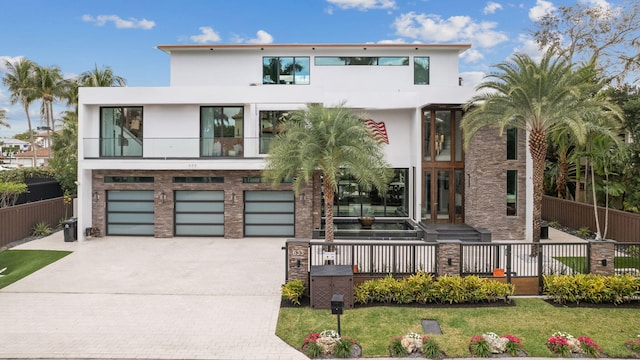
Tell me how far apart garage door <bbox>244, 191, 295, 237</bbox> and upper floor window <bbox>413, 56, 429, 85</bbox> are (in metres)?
9.98

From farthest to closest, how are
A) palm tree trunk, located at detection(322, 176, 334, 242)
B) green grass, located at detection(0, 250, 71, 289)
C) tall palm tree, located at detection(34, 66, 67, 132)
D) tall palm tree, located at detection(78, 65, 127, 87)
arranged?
tall palm tree, located at detection(34, 66, 67, 132) < tall palm tree, located at detection(78, 65, 127, 87) < palm tree trunk, located at detection(322, 176, 334, 242) < green grass, located at detection(0, 250, 71, 289)

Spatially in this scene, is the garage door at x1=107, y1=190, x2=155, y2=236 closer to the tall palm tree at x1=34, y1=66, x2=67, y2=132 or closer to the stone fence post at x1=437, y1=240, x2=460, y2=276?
the stone fence post at x1=437, y1=240, x2=460, y2=276

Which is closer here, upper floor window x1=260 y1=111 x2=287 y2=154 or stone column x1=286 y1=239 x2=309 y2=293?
stone column x1=286 y1=239 x2=309 y2=293

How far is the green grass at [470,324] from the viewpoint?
8.89m

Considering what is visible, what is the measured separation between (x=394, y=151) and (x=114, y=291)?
45.5 ft

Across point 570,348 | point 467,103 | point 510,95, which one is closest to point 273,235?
point 467,103

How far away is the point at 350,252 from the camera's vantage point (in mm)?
12656

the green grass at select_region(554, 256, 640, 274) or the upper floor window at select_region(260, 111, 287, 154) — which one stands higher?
the upper floor window at select_region(260, 111, 287, 154)

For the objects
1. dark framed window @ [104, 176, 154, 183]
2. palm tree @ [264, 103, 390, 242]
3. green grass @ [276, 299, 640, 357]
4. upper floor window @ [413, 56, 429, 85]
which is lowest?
green grass @ [276, 299, 640, 357]

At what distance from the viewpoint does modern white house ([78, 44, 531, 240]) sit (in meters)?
19.0

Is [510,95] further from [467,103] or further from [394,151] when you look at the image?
[394,151]

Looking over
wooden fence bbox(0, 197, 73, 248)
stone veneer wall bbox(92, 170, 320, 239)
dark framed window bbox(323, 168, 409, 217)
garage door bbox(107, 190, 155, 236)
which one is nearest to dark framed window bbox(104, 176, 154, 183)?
stone veneer wall bbox(92, 170, 320, 239)

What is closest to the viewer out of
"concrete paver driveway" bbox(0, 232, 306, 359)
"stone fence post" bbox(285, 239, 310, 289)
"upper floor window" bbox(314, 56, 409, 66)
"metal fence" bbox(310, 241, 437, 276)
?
"concrete paver driveway" bbox(0, 232, 306, 359)

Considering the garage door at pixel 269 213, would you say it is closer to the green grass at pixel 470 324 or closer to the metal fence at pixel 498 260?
the green grass at pixel 470 324
